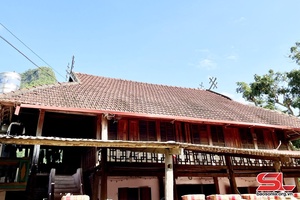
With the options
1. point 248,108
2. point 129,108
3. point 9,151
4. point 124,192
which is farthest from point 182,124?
point 9,151

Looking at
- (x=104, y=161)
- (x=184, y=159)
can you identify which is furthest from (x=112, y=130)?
(x=184, y=159)

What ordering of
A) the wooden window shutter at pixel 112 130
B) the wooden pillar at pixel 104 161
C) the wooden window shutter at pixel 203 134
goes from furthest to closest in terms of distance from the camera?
1. the wooden window shutter at pixel 203 134
2. the wooden window shutter at pixel 112 130
3. the wooden pillar at pixel 104 161

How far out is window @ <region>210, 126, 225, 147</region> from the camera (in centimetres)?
1109

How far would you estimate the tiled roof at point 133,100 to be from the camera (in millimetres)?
8938

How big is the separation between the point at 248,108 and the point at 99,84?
30.2 feet

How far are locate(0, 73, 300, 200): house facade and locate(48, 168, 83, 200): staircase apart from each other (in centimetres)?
50

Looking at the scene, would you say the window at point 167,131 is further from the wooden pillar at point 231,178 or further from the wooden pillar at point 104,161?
the wooden pillar at point 104,161

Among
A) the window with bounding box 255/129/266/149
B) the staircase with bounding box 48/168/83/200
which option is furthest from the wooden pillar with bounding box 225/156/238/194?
the staircase with bounding box 48/168/83/200

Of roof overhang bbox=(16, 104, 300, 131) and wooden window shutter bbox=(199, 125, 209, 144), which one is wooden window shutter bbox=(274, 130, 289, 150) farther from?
wooden window shutter bbox=(199, 125, 209, 144)

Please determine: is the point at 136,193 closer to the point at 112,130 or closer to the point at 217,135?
the point at 112,130

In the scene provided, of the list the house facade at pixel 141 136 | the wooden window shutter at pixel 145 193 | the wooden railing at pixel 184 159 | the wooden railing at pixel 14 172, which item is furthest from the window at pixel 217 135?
the wooden railing at pixel 14 172

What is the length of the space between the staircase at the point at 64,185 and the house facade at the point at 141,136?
0.50 m

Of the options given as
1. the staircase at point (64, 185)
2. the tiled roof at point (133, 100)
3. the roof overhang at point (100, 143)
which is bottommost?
the staircase at point (64, 185)

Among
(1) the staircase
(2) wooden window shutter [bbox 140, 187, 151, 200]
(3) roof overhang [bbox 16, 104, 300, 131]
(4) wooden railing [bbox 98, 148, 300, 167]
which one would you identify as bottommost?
(2) wooden window shutter [bbox 140, 187, 151, 200]
